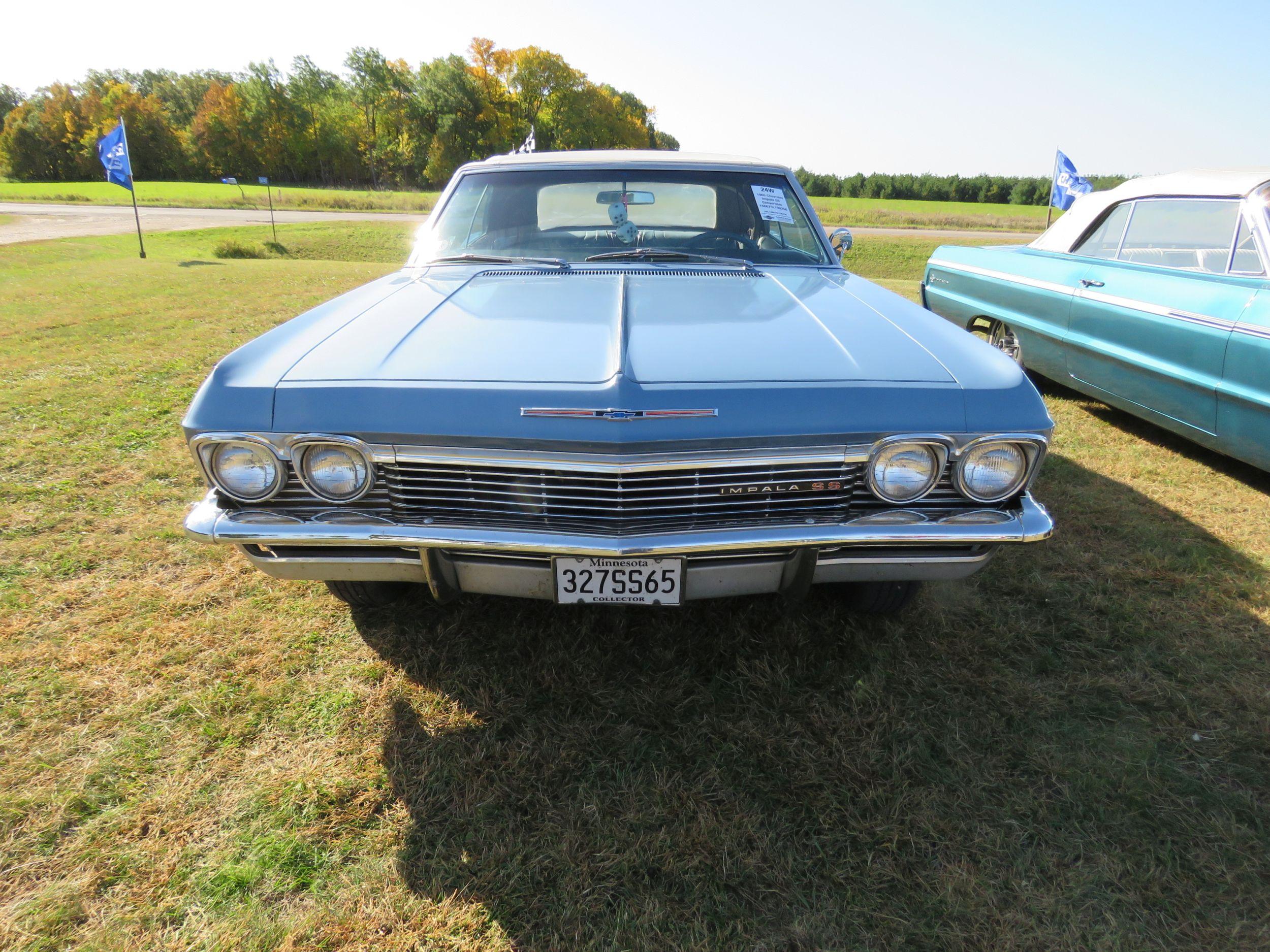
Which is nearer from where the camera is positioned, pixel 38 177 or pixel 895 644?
pixel 895 644

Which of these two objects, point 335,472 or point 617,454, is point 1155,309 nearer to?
point 617,454

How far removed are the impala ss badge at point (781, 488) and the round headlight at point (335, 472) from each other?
0.90 m

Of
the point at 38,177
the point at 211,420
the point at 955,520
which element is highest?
the point at 38,177

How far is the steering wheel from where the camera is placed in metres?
2.98

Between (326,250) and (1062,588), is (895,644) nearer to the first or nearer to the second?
(1062,588)

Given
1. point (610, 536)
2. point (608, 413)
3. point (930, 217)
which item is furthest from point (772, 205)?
point (930, 217)

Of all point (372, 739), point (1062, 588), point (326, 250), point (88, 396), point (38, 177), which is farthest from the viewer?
point (38, 177)

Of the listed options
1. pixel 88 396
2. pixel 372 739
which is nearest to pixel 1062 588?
pixel 372 739

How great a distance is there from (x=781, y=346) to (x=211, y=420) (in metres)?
1.47

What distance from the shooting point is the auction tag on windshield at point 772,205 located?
3.07m

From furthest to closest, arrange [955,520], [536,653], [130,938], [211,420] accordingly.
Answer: [536,653], [955,520], [211,420], [130,938]

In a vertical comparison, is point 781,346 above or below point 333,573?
above

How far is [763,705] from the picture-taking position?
7.07 ft

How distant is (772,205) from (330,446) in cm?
219
